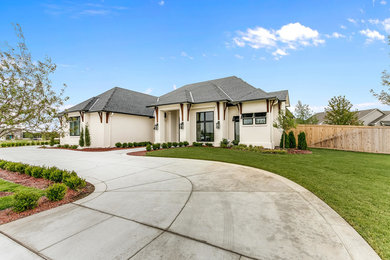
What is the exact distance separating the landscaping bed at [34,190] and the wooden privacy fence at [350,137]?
1659 centimetres

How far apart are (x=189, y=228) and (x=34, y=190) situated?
16.5ft

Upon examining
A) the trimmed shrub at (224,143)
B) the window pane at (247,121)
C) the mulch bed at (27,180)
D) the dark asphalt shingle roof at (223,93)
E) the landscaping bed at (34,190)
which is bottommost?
the mulch bed at (27,180)

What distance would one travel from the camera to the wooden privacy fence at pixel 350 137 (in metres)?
11.9

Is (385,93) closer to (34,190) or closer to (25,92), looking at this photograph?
(25,92)

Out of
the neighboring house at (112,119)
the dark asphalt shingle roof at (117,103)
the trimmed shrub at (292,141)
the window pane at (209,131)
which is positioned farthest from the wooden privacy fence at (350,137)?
the dark asphalt shingle roof at (117,103)

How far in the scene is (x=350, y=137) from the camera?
1294 centimetres

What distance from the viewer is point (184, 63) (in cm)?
1959

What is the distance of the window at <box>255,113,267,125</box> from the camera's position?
12973 mm

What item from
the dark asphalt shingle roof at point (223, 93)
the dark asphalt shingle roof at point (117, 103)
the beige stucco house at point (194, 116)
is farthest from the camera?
the dark asphalt shingle roof at point (117, 103)

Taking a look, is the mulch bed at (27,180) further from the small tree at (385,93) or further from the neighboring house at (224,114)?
the small tree at (385,93)

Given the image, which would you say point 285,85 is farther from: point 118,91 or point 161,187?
point 118,91

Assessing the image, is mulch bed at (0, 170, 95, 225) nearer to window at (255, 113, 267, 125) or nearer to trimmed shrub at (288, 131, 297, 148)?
window at (255, 113, 267, 125)

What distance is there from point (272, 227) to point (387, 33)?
563 inches

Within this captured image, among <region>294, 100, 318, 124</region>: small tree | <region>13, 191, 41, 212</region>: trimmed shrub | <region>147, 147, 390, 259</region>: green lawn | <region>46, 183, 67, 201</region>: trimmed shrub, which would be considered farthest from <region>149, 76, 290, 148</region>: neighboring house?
<region>13, 191, 41, 212</region>: trimmed shrub
